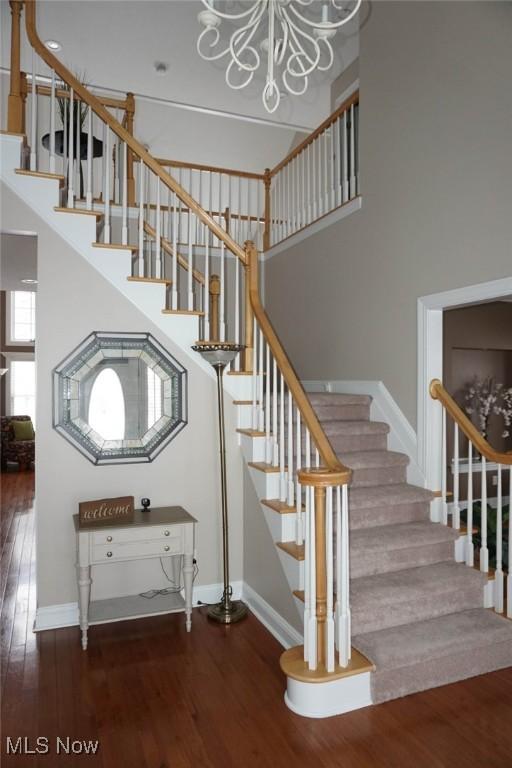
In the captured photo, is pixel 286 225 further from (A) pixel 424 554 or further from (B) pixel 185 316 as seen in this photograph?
(A) pixel 424 554

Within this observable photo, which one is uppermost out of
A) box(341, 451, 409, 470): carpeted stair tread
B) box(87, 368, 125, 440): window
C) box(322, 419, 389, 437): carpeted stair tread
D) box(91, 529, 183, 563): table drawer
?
box(87, 368, 125, 440): window

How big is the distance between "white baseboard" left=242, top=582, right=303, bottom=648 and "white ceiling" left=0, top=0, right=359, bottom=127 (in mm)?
4975

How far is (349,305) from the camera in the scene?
4836 millimetres

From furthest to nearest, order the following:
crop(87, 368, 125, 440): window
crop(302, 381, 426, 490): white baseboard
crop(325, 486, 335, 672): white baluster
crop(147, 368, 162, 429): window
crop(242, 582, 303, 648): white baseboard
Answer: crop(302, 381, 426, 490): white baseboard → crop(147, 368, 162, 429): window → crop(87, 368, 125, 440): window → crop(242, 582, 303, 648): white baseboard → crop(325, 486, 335, 672): white baluster

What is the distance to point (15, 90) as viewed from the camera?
3.59 m

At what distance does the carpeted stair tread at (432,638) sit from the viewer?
2.72 m

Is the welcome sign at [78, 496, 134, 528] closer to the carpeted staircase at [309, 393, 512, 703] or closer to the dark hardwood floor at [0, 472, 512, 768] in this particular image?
the dark hardwood floor at [0, 472, 512, 768]

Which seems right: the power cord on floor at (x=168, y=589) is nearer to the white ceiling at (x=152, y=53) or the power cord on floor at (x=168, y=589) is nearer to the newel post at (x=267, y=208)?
the newel post at (x=267, y=208)

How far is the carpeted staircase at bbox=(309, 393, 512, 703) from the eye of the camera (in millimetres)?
2760

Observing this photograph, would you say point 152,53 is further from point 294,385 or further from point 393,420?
point 393,420

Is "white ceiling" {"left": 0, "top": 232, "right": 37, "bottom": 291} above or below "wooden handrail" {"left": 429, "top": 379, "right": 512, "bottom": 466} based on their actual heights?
above

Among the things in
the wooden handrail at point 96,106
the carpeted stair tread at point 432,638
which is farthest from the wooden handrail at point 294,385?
the carpeted stair tread at point 432,638

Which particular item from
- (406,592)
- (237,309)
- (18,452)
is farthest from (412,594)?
(18,452)

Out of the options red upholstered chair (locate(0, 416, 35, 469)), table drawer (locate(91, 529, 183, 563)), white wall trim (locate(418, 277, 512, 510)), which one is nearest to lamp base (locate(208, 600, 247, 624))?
table drawer (locate(91, 529, 183, 563))
